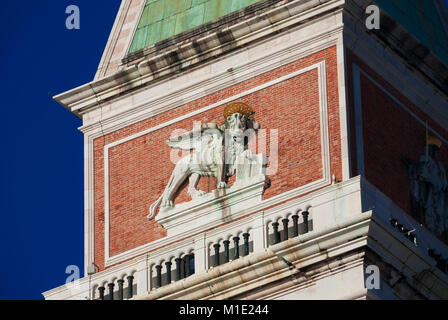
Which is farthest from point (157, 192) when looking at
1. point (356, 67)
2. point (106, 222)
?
point (356, 67)

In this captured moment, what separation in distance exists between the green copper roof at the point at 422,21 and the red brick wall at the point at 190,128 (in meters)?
3.28

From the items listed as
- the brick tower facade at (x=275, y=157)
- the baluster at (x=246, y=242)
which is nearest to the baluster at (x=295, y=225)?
the brick tower facade at (x=275, y=157)

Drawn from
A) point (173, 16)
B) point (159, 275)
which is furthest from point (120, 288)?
point (173, 16)

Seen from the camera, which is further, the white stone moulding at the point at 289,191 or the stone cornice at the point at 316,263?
the white stone moulding at the point at 289,191

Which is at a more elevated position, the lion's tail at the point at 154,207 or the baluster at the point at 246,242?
the lion's tail at the point at 154,207

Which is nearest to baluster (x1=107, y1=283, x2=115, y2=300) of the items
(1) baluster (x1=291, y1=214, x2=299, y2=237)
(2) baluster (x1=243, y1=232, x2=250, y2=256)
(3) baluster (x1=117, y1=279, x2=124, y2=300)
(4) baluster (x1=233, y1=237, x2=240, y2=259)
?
(3) baluster (x1=117, y1=279, x2=124, y2=300)

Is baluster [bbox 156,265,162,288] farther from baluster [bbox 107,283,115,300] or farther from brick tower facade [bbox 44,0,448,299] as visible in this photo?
baluster [bbox 107,283,115,300]

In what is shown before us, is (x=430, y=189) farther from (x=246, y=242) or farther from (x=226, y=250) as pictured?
(x=226, y=250)

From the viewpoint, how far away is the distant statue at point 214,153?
50.2 m

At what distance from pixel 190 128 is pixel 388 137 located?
4.21 m

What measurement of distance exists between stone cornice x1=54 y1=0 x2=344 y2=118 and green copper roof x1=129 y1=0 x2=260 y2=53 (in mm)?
1082

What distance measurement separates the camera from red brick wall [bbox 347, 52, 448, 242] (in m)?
49.2

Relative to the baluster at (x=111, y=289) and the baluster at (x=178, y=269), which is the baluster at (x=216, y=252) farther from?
the baluster at (x=111, y=289)
